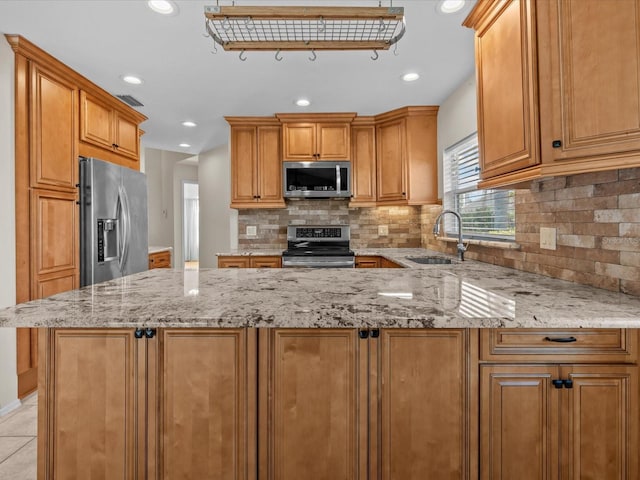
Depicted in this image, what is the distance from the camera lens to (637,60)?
1.09 meters

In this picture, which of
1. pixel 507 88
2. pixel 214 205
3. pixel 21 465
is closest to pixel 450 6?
pixel 507 88

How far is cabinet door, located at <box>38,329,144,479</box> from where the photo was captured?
1099mm

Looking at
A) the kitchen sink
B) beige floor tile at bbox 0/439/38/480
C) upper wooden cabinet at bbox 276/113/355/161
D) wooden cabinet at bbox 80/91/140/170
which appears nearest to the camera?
beige floor tile at bbox 0/439/38/480

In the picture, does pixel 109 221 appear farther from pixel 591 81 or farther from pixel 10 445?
pixel 591 81

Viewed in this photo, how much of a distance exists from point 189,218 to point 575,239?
7809mm

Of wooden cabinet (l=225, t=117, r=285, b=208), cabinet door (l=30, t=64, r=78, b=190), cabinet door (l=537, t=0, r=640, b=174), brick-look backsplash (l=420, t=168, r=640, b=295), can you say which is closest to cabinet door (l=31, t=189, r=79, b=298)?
cabinet door (l=30, t=64, r=78, b=190)

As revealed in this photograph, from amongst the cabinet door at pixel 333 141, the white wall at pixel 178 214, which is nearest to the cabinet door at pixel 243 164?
the cabinet door at pixel 333 141

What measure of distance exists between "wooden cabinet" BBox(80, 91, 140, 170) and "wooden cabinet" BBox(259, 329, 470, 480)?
117 inches

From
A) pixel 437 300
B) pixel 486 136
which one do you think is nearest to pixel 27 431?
pixel 437 300

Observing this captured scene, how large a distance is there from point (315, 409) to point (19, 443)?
200 cm

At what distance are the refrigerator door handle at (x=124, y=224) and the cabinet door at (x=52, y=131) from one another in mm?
407

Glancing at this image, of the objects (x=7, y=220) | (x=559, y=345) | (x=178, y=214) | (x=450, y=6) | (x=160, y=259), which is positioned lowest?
(x=559, y=345)

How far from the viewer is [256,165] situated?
3.95 metres

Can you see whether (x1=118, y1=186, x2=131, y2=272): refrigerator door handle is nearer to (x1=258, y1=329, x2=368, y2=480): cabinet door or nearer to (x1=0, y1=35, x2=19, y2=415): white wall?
(x1=0, y1=35, x2=19, y2=415): white wall
